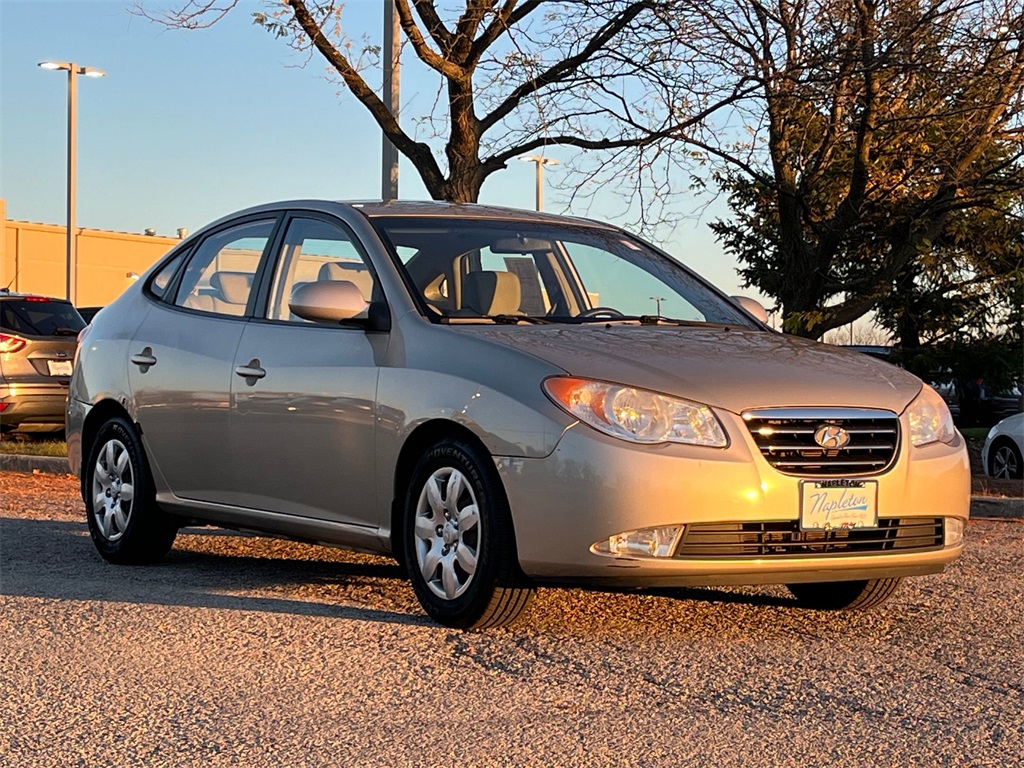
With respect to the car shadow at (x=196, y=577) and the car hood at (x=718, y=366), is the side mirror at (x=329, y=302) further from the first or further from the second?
the car shadow at (x=196, y=577)

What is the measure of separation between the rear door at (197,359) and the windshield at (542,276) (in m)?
0.94

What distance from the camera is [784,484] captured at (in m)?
5.52

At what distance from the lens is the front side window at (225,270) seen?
7418 millimetres

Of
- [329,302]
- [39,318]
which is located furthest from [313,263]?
[39,318]

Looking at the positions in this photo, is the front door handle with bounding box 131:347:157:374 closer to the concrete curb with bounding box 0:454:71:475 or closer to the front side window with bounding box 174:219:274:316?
the front side window with bounding box 174:219:274:316

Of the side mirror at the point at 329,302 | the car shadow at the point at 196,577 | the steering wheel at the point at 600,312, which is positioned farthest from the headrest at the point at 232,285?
the steering wheel at the point at 600,312

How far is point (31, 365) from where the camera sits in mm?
16484

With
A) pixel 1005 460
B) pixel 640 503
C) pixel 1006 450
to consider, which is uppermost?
pixel 640 503

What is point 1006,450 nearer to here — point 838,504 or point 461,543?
point 838,504

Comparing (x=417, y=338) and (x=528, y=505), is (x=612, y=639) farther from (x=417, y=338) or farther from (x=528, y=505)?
(x=417, y=338)

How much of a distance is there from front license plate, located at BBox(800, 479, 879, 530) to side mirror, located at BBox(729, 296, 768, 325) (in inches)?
67.9

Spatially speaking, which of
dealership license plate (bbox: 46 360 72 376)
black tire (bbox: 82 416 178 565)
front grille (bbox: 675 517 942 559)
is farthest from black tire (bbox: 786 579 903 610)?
dealership license plate (bbox: 46 360 72 376)

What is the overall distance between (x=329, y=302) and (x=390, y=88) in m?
7.86

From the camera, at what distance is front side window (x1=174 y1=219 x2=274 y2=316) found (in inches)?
292
